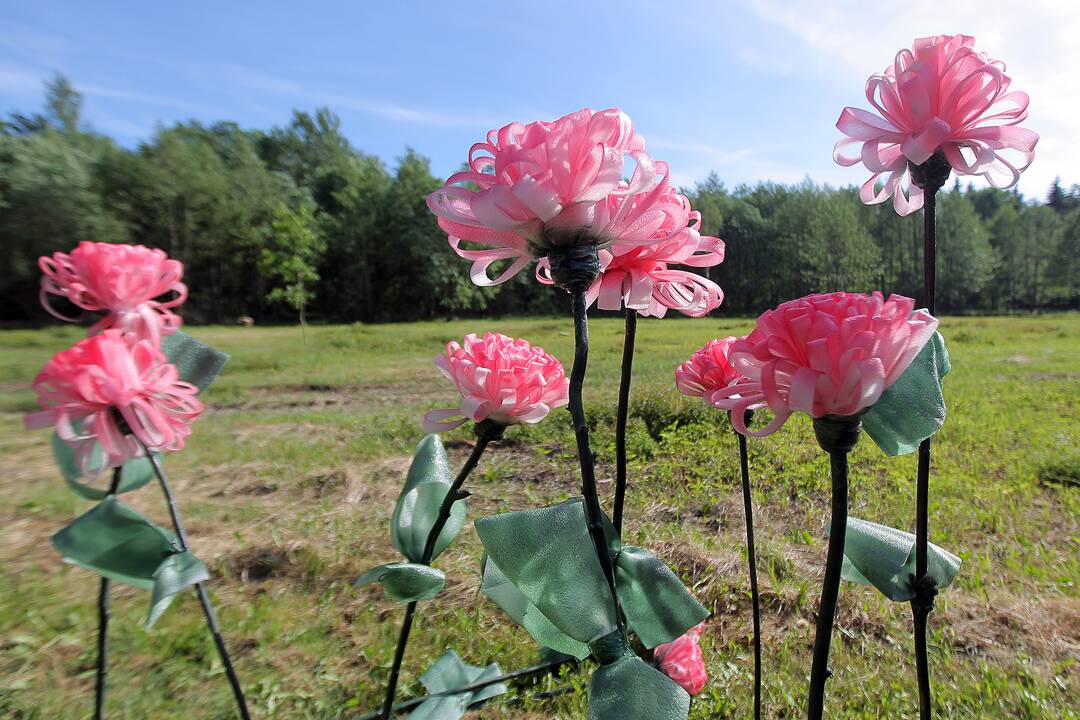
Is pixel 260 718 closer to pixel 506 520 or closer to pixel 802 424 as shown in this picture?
pixel 506 520

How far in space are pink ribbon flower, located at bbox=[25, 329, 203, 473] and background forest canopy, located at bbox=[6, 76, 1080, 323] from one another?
1943 millimetres

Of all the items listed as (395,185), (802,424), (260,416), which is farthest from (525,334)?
(395,185)

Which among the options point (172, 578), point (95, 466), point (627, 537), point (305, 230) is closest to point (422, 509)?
point (172, 578)

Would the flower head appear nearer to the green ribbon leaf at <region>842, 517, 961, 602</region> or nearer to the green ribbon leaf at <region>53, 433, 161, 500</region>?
the green ribbon leaf at <region>842, 517, 961, 602</region>

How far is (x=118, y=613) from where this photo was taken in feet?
4.22

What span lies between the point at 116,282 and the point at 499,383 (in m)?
0.37

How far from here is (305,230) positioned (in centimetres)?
1057

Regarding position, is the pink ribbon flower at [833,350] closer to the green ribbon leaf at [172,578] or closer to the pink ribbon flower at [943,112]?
the pink ribbon flower at [943,112]

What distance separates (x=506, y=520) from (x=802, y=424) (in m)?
2.00

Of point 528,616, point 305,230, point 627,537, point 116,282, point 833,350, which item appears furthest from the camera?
point 305,230

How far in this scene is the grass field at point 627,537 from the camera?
3.22ft

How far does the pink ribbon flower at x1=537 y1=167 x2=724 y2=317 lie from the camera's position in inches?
11.0

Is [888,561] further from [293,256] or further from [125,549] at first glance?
[293,256]

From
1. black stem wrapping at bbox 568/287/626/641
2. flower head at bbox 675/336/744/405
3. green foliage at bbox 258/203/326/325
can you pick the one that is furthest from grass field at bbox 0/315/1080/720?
green foliage at bbox 258/203/326/325
